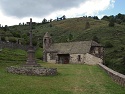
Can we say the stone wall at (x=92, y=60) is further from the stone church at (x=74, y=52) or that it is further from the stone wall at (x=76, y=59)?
the stone wall at (x=76, y=59)

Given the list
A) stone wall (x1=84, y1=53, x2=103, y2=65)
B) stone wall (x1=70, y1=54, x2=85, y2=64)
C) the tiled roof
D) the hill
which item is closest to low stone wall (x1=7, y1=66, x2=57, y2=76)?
stone wall (x1=84, y1=53, x2=103, y2=65)

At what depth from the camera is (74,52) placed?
58125 millimetres

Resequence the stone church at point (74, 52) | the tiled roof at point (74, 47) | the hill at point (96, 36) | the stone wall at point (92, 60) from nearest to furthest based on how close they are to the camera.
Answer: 1. the stone wall at point (92, 60)
2. the stone church at point (74, 52)
3. the tiled roof at point (74, 47)
4. the hill at point (96, 36)

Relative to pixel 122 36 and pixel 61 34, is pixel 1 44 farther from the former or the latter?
pixel 61 34

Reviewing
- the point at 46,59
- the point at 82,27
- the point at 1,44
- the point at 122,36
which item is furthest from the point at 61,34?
the point at 1,44

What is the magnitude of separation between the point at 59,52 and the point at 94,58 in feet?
32.8

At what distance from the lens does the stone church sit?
55.5 m

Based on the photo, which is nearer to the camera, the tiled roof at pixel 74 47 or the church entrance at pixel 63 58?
the tiled roof at pixel 74 47

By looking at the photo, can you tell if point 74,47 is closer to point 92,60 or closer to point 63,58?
point 63,58

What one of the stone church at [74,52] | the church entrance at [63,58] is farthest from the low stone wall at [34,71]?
the church entrance at [63,58]

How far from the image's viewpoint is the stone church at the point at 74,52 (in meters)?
55.5

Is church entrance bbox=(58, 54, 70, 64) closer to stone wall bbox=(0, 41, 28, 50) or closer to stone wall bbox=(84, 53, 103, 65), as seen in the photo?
stone wall bbox=(84, 53, 103, 65)

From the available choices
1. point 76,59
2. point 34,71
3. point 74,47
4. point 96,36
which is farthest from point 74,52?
point 96,36

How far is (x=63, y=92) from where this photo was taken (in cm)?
1514
